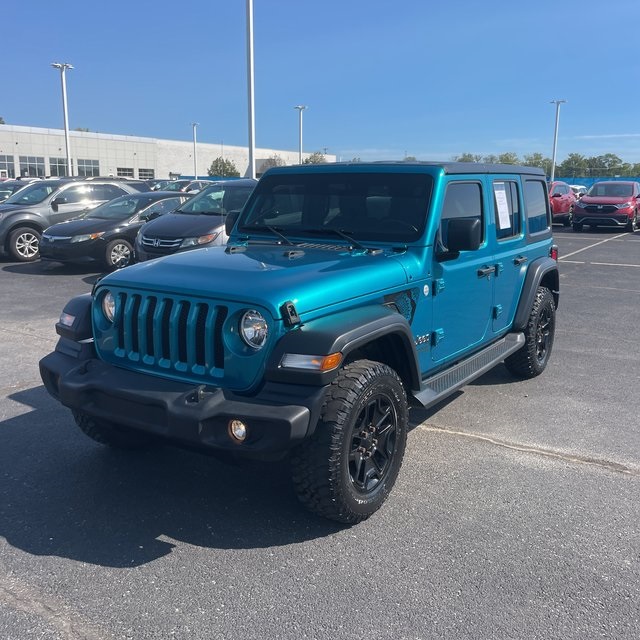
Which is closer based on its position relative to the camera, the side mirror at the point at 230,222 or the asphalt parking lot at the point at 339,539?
the asphalt parking lot at the point at 339,539

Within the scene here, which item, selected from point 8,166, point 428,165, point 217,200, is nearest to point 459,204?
point 428,165

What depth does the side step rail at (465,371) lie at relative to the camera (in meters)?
4.20

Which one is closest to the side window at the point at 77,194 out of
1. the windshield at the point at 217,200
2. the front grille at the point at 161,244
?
the windshield at the point at 217,200

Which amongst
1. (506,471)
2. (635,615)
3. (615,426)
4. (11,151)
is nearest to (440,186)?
(506,471)

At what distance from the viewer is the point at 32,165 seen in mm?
67812

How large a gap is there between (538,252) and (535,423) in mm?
1792

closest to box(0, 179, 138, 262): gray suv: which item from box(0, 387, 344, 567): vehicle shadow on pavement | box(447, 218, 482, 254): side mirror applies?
box(0, 387, 344, 567): vehicle shadow on pavement

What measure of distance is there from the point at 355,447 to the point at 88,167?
244 feet

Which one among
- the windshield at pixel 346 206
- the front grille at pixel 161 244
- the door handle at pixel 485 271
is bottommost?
the front grille at pixel 161 244

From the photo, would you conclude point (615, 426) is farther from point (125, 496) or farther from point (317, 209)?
point (125, 496)

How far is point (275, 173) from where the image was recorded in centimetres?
518

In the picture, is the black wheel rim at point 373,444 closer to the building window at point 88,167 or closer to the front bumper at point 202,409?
the front bumper at point 202,409

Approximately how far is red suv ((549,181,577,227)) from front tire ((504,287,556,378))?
61.0 feet

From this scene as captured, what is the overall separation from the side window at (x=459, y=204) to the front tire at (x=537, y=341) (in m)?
1.35
